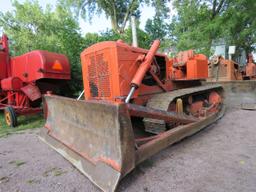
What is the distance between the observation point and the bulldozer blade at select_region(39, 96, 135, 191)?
181 centimetres

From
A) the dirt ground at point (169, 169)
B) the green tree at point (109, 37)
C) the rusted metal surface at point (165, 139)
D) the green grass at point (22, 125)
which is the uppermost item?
the green tree at point (109, 37)

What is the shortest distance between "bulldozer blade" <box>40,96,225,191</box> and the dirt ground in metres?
0.16

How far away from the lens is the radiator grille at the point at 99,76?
3.03 metres

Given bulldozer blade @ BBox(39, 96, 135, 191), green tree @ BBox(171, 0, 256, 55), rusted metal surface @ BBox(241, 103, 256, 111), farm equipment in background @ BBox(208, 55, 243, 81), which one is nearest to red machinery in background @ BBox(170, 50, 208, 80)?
rusted metal surface @ BBox(241, 103, 256, 111)

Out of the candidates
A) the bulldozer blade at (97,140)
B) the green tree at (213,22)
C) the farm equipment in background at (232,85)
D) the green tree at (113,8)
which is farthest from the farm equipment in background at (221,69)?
the green tree at (113,8)

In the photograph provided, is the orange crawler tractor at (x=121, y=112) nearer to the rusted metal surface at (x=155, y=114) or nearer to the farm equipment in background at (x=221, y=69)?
the rusted metal surface at (x=155, y=114)

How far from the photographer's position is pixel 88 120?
227cm

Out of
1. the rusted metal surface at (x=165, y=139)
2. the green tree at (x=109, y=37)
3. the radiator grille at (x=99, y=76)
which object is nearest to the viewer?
the rusted metal surface at (x=165, y=139)

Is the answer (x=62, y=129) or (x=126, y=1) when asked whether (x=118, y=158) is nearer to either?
(x=62, y=129)

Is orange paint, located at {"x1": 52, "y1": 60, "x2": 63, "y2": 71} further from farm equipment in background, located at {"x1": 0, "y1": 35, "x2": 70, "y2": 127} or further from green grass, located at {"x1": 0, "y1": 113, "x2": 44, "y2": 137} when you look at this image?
green grass, located at {"x1": 0, "y1": 113, "x2": 44, "y2": 137}

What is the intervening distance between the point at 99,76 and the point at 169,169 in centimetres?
177

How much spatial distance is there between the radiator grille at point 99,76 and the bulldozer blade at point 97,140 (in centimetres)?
65

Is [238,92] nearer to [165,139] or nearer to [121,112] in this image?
[165,139]

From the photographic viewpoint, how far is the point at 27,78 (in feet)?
16.6
